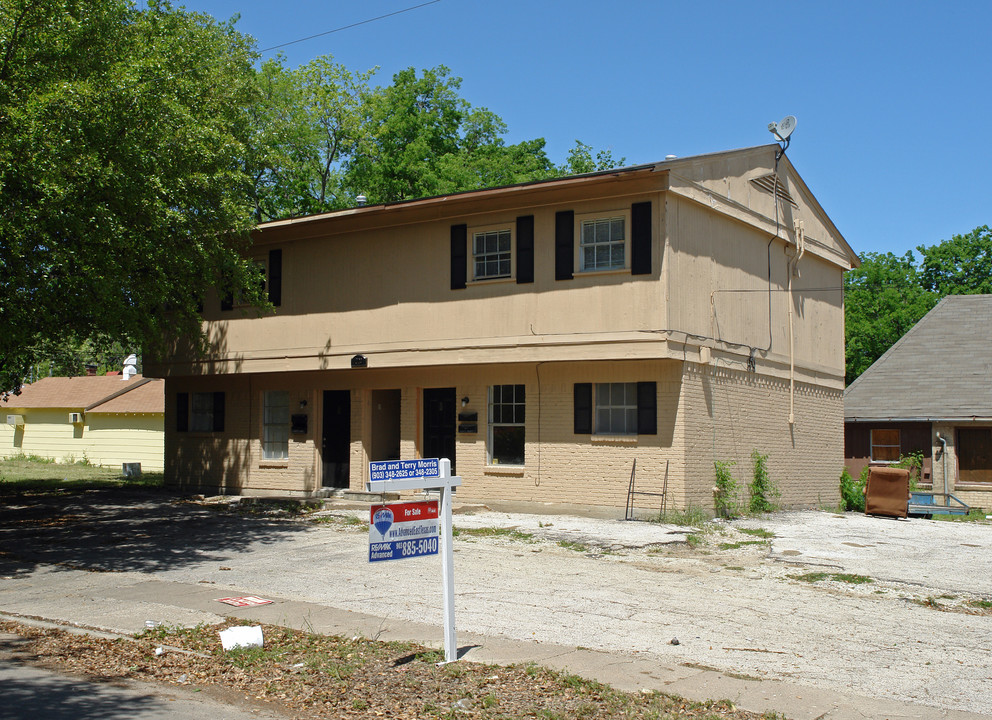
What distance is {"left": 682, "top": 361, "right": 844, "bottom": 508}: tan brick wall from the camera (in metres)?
16.9

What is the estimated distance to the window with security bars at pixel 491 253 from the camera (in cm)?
1788

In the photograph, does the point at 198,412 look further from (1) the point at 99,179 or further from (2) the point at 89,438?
(2) the point at 89,438

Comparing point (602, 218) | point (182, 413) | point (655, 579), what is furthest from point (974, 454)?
point (182, 413)

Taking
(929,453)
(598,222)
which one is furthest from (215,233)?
(929,453)

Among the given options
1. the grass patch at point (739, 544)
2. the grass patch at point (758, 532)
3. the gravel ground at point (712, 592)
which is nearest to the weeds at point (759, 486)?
the gravel ground at point (712, 592)

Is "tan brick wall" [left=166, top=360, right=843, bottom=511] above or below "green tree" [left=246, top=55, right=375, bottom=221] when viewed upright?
below

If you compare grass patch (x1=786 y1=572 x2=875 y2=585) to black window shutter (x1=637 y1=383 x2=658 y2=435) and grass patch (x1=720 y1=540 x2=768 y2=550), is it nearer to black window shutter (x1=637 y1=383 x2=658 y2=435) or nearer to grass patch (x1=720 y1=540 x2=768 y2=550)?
grass patch (x1=720 y1=540 x2=768 y2=550)

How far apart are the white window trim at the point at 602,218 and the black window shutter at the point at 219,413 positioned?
10.2 meters

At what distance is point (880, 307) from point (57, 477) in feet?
121

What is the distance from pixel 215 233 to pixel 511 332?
561 centimetres

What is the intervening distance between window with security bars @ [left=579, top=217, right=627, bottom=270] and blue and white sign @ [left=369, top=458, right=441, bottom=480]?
9.73m

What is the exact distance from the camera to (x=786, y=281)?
2100 cm

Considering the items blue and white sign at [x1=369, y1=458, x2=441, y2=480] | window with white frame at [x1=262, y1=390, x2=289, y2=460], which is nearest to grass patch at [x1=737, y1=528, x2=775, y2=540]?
blue and white sign at [x1=369, y1=458, x2=441, y2=480]

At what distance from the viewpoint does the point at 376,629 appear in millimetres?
8594
